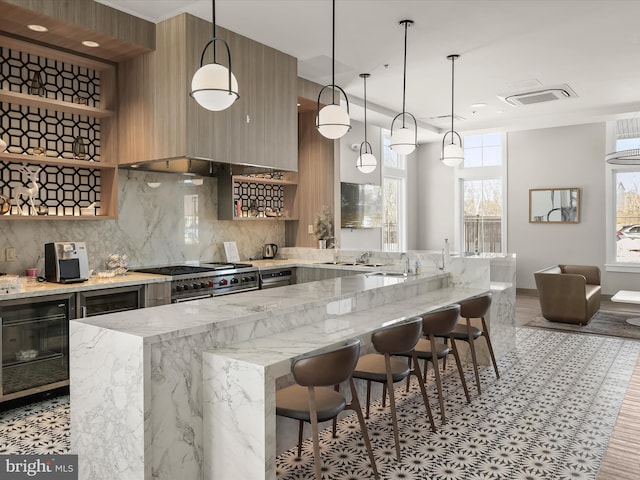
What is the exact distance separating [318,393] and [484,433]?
1.35 meters

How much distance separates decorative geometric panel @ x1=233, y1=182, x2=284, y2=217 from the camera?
20.5ft

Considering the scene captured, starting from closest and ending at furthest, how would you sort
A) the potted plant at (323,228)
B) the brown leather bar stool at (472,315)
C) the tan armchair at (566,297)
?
the brown leather bar stool at (472,315), the potted plant at (323,228), the tan armchair at (566,297)

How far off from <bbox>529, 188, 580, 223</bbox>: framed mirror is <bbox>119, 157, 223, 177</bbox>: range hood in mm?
6495

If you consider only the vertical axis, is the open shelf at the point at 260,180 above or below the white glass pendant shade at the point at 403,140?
below

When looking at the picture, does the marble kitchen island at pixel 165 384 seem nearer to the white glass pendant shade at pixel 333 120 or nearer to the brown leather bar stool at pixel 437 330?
the brown leather bar stool at pixel 437 330

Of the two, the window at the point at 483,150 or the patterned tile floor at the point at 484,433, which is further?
the window at the point at 483,150

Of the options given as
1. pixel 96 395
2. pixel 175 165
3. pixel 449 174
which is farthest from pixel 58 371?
pixel 449 174

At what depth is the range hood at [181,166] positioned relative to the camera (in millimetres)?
4645

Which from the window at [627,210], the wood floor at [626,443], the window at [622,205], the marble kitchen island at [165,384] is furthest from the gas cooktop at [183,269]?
the window at [627,210]

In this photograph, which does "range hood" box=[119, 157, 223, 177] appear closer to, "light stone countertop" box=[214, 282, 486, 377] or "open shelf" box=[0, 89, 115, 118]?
"open shelf" box=[0, 89, 115, 118]

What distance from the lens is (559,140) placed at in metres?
9.14

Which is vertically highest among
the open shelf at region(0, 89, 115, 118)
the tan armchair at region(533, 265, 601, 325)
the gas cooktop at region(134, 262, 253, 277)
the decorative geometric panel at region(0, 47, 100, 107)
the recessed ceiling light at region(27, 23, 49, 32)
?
the recessed ceiling light at region(27, 23, 49, 32)

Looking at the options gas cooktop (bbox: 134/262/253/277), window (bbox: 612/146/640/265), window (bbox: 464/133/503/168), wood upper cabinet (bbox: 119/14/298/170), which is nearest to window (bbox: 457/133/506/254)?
window (bbox: 464/133/503/168)

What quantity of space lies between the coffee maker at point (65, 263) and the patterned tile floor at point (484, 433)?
1.00 metres
